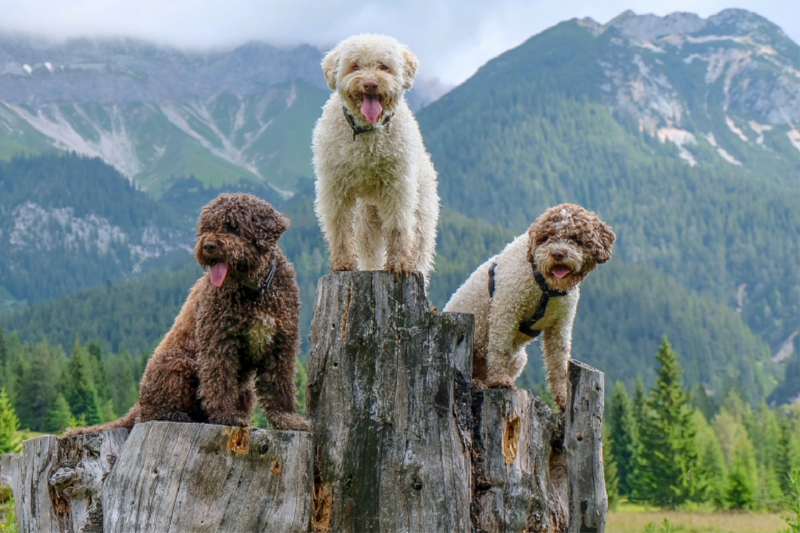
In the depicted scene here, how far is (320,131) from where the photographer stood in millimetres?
7559

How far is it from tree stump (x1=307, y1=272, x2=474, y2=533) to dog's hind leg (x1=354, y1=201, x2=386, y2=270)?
4.13 ft

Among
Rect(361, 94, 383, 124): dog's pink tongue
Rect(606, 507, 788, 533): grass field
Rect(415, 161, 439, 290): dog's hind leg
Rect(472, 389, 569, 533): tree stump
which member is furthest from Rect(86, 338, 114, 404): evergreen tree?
Rect(361, 94, 383, 124): dog's pink tongue

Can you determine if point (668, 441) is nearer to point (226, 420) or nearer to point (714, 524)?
point (714, 524)

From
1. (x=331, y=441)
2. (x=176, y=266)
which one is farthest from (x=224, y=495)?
(x=176, y=266)

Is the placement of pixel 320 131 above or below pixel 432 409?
above

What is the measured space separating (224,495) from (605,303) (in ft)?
537

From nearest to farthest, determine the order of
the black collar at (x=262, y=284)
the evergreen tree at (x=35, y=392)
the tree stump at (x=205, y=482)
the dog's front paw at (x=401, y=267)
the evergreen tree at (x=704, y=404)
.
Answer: the tree stump at (x=205, y=482) → the black collar at (x=262, y=284) → the dog's front paw at (x=401, y=267) → the evergreen tree at (x=35, y=392) → the evergreen tree at (x=704, y=404)

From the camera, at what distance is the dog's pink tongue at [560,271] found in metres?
7.59

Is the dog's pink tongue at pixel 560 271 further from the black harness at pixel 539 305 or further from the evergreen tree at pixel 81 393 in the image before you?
the evergreen tree at pixel 81 393

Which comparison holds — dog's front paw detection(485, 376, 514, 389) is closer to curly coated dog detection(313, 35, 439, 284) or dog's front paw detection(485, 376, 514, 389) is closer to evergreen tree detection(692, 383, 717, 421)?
curly coated dog detection(313, 35, 439, 284)

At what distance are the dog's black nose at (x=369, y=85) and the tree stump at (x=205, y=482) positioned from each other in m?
3.09

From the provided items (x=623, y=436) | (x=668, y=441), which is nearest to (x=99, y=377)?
(x=623, y=436)

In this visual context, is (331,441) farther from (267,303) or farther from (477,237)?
(477,237)

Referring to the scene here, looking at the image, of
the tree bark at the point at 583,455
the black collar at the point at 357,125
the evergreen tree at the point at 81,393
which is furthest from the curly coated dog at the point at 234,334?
the evergreen tree at the point at 81,393
